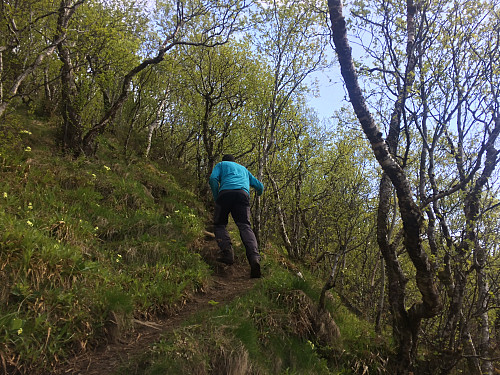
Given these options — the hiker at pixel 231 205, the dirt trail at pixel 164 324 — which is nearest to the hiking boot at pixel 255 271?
the hiker at pixel 231 205

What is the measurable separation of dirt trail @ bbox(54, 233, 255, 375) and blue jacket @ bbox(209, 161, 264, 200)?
1.29 m

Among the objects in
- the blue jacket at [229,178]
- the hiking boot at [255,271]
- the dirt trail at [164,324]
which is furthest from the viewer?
the blue jacket at [229,178]

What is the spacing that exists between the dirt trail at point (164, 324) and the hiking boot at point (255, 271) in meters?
0.10

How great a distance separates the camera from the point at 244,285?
4.92 metres

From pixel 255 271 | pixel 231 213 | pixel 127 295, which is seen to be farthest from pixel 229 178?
pixel 127 295

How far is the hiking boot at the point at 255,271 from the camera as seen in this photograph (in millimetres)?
5133

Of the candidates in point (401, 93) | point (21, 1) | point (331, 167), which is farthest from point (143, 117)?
point (401, 93)

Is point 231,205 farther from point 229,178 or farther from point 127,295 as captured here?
point 127,295

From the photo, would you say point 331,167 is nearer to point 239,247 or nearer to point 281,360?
point 239,247

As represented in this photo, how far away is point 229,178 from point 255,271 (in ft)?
5.88

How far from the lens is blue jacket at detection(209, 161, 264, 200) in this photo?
543 centimetres

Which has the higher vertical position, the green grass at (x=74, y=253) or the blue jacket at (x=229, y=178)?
the blue jacket at (x=229, y=178)

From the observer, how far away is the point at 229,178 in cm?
548

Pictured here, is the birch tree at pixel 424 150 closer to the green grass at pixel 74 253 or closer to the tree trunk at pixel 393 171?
the tree trunk at pixel 393 171
